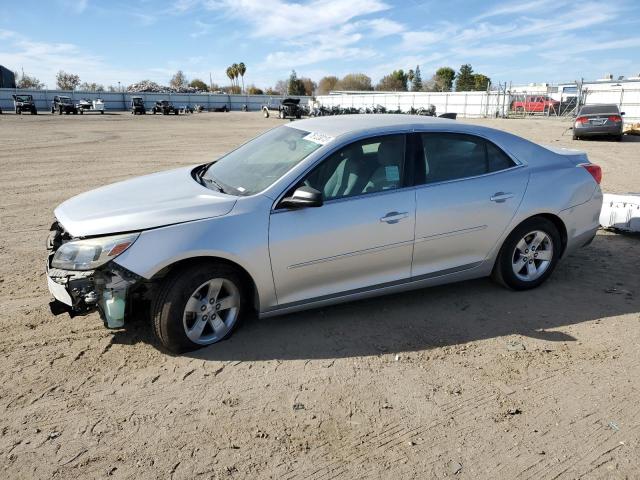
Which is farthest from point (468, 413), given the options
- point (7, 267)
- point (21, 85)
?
point (21, 85)

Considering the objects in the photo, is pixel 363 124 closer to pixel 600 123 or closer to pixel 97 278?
pixel 97 278

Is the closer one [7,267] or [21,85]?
[7,267]

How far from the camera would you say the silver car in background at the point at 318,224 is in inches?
135

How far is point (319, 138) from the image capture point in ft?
13.5

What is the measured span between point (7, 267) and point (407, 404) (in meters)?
4.52

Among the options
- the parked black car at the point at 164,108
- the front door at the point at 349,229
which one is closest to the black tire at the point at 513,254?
the front door at the point at 349,229

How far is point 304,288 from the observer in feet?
12.5

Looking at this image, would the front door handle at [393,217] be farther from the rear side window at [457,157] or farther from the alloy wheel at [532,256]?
the alloy wheel at [532,256]

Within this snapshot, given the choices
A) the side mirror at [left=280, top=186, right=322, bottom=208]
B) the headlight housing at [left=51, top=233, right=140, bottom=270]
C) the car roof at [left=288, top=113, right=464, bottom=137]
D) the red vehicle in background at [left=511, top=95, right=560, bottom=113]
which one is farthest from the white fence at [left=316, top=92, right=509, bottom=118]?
the headlight housing at [left=51, top=233, right=140, bottom=270]

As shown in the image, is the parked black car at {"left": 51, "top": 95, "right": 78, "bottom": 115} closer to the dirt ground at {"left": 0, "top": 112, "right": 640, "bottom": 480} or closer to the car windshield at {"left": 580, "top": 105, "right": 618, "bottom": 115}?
the car windshield at {"left": 580, "top": 105, "right": 618, "bottom": 115}

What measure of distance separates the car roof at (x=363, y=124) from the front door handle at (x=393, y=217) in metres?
0.74

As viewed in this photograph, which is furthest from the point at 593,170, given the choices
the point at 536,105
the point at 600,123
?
the point at 536,105

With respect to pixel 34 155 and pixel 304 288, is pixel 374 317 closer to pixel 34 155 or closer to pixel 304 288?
pixel 304 288

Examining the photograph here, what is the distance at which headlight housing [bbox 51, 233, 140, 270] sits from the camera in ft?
10.9
